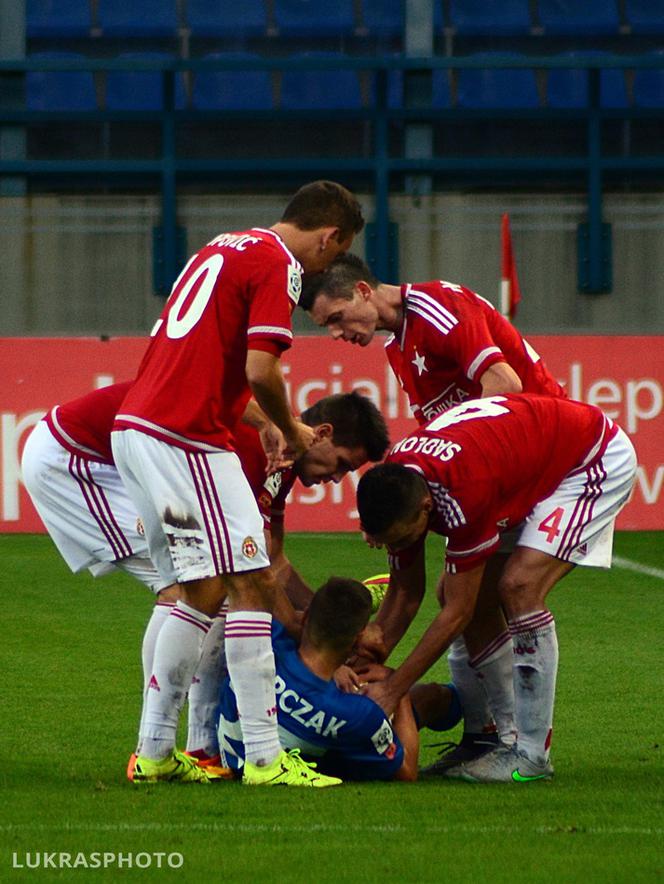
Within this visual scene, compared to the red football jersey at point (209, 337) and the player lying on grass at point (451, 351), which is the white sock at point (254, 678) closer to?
the red football jersey at point (209, 337)

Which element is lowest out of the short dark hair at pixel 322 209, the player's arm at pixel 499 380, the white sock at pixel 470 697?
the white sock at pixel 470 697

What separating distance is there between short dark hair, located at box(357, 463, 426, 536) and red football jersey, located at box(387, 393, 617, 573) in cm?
14

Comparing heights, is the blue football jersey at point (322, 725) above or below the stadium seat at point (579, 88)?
below

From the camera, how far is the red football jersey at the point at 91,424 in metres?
5.89

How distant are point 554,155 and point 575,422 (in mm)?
13719

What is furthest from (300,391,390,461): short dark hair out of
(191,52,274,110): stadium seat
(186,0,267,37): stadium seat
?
(186,0,267,37): stadium seat

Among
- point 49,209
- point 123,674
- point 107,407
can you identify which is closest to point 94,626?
point 123,674

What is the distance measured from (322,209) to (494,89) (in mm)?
14201

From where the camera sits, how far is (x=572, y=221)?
1688 centimetres

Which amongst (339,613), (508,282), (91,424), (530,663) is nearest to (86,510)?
(91,424)

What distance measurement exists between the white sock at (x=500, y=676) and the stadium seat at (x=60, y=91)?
47.1 ft

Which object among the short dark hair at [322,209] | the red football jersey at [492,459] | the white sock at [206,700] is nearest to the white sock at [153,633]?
the white sock at [206,700]

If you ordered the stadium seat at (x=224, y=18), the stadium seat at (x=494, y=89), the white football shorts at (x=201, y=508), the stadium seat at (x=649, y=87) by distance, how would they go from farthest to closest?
1. the stadium seat at (x=224, y=18)
2. the stadium seat at (x=649, y=87)
3. the stadium seat at (x=494, y=89)
4. the white football shorts at (x=201, y=508)

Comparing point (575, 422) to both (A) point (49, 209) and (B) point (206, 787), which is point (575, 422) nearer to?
(B) point (206, 787)
